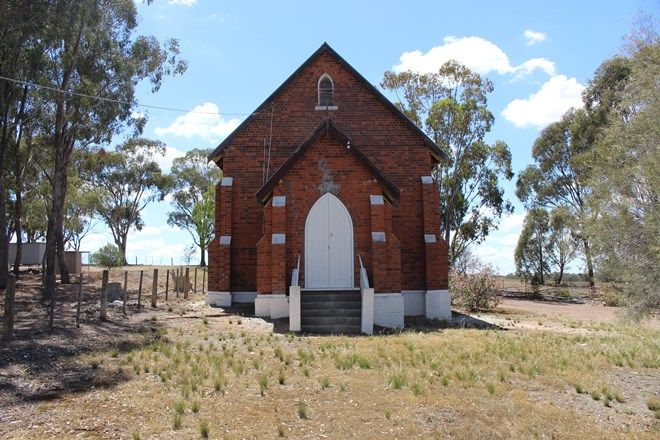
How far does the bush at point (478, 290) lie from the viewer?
26.3 m

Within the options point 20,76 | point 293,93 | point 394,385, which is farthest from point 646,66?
point 20,76

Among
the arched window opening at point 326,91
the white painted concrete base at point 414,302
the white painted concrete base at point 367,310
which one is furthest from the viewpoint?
the arched window opening at point 326,91

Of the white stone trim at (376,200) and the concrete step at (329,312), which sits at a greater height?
the white stone trim at (376,200)

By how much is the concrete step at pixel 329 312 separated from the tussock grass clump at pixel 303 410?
25.5 ft

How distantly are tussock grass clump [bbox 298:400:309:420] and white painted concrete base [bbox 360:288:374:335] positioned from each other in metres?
7.29

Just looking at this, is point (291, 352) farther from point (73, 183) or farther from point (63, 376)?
point (73, 183)

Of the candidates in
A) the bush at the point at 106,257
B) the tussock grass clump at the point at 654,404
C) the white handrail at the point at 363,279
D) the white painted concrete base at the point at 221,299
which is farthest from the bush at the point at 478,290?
the bush at the point at 106,257

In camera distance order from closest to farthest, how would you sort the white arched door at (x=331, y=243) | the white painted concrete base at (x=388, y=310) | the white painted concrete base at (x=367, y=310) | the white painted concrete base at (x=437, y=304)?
the white painted concrete base at (x=367, y=310)
the white painted concrete base at (x=388, y=310)
the white arched door at (x=331, y=243)
the white painted concrete base at (x=437, y=304)

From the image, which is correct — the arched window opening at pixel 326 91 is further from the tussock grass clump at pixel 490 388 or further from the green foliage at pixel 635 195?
the tussock grass clump at pixel 490 388

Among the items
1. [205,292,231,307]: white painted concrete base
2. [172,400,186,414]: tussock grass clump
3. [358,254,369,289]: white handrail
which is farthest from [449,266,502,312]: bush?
[172,400,186,414]: tussock grass clump

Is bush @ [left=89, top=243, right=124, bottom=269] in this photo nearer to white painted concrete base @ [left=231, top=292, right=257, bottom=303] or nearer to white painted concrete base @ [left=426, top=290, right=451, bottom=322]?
white painted concrete base @ [left=231, top=292, right=257, bottom=303]

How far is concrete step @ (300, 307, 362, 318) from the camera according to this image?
642 inches

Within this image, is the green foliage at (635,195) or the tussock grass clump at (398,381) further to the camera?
the green foliage at (635,195)

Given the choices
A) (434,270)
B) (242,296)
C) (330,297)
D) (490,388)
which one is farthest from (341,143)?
(490,388)
